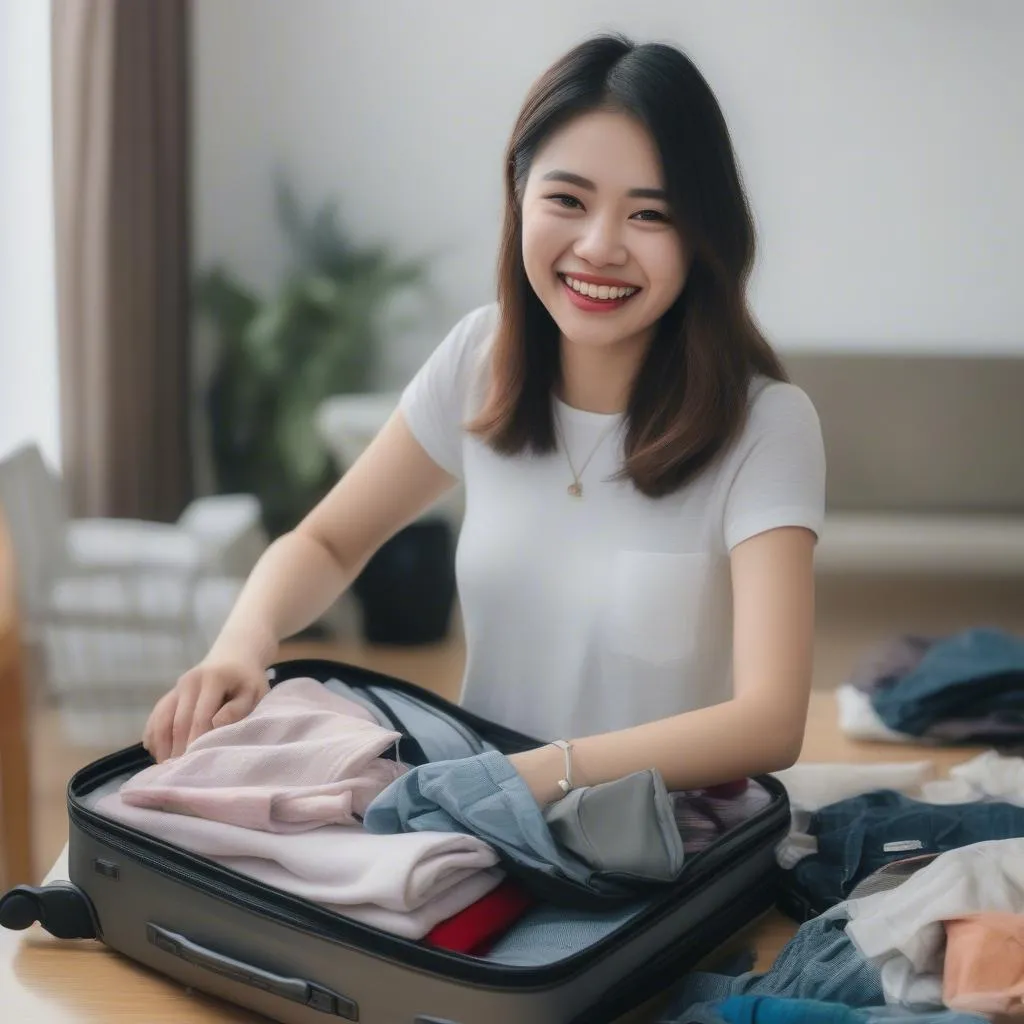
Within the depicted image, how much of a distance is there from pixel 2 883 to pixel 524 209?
68.7 inches

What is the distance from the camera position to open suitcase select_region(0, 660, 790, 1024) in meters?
0.74

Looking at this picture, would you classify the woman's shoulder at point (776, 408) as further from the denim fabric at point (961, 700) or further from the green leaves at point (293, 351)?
the green leaves at point (293, 351)

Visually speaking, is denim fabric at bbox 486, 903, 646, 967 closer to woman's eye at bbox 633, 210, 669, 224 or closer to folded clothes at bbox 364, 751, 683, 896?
folded clothes at bbox 364, 751, 683, 896

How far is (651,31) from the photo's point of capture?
4.09 metres

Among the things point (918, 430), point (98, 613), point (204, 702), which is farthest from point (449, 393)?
point (918, 430)

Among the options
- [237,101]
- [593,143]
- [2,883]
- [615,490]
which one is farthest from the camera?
A: [237,101]

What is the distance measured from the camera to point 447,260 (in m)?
4.22

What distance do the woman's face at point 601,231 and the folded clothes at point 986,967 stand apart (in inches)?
21.1

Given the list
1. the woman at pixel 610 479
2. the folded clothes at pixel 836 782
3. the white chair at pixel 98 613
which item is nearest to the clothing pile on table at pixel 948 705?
the folded clothes at pixel 836 782

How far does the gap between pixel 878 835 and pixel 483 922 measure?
13.3 inches

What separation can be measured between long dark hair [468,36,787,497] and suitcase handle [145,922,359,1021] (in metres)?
0.54

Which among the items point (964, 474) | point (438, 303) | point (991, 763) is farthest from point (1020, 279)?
point (991, 763)

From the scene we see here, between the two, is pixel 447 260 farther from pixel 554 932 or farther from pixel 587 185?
pixel 554 932

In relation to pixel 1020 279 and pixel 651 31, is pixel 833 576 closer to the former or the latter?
pixel 1020 279
